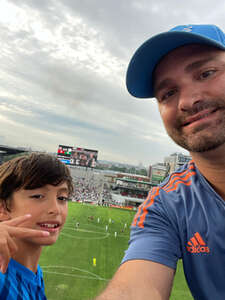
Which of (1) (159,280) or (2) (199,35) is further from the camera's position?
(2) (199,35)

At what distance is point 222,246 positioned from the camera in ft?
5.13

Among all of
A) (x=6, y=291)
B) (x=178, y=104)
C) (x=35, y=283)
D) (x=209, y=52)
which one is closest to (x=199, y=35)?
(x=209, y=52)

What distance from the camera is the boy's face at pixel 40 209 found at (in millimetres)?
2191

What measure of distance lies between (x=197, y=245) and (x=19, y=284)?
1577mm

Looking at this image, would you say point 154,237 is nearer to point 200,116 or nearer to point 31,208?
point 200,116

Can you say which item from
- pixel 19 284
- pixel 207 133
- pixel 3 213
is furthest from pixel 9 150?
pixel 207 133

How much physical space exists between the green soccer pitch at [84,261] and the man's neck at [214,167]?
8.26 m

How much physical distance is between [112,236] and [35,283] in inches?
930

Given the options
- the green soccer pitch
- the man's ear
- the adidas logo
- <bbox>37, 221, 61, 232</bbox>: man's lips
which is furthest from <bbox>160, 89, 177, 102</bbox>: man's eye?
the green soccer pitch

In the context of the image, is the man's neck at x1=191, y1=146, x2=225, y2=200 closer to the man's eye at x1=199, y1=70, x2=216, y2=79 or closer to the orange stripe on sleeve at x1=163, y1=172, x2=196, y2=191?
the orange stripe on sleeve at x1=163, y1=172, x2=196, y2=191

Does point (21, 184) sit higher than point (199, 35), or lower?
lower

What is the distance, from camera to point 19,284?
1.97 meters

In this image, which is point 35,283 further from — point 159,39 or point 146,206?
point 159,39

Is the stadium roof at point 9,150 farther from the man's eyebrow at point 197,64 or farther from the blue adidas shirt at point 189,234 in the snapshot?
the man's eyebrow at point 197,64
